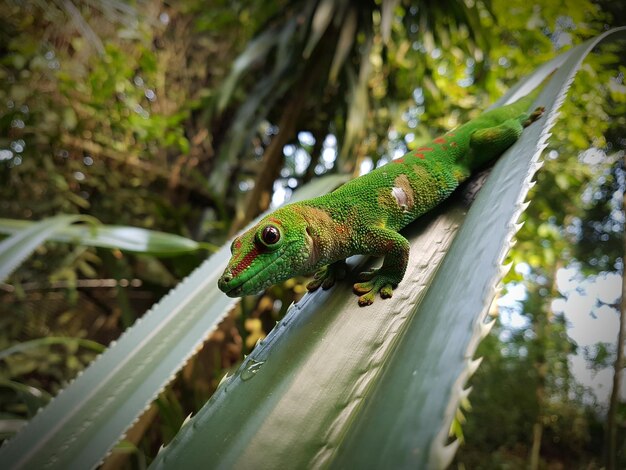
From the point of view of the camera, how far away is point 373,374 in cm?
42

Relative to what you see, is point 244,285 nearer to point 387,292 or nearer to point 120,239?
point 387,292

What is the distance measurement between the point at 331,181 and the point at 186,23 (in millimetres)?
2933

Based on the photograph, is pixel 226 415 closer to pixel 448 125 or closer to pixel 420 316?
pixel 420 316

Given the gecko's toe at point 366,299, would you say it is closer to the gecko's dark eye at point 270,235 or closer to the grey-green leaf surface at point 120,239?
the gecko's dark eye at point 270,235

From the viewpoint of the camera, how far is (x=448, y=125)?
7.96ft

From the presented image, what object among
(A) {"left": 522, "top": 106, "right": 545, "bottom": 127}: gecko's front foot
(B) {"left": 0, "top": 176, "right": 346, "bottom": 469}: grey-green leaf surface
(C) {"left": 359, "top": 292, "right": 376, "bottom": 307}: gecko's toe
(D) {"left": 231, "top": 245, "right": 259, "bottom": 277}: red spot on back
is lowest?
(A) {"left": 522, "top": 106, "right": 545, "bottom": 127}: gecko's front foot

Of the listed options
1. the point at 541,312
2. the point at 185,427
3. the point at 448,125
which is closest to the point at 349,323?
the point at 185,427

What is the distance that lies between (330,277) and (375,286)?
0.13 m

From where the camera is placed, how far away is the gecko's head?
22.5 inches

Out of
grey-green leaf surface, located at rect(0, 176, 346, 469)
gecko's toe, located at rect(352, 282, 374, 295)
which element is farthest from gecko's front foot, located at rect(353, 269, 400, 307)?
grey-green leaf surface, located at rect(0, 176, 346, 469)

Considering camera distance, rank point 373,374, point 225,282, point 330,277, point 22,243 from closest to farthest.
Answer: point 373,374
point 225,282
point 330,277
point 22,243

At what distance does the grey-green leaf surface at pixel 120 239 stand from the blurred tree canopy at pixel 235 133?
24cm

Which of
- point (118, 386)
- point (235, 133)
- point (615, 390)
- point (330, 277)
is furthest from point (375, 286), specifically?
point (235, 133)

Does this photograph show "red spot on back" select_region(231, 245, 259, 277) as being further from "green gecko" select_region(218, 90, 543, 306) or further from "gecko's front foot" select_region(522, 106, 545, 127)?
"gecko's front foot" select_region(522, 106, 545, 127)
